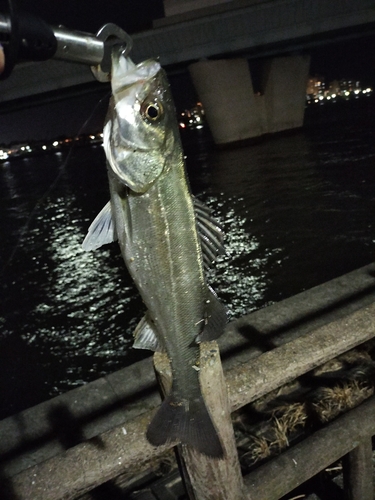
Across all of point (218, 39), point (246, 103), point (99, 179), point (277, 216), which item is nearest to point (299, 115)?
point (246, 103)

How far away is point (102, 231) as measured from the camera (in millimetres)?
1838

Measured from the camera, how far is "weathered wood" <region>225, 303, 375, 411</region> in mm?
2184

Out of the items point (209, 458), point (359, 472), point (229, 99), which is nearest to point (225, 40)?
point (229, 99)

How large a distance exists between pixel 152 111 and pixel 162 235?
507mm

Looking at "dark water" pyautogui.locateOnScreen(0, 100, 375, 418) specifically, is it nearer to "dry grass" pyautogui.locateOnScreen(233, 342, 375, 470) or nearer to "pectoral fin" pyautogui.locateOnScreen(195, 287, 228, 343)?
"dry grass" pyautogui.locateOnScreen(233, 342, 375, 470)

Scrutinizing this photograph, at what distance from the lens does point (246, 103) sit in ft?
137

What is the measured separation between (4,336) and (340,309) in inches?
285

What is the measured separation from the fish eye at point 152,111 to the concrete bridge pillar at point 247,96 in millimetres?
39083

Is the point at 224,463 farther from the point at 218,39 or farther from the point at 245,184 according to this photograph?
the point at 218,39

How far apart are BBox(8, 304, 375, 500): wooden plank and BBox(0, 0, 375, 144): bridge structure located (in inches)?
1046

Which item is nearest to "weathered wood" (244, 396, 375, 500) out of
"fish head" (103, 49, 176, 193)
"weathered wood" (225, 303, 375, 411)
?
"weathered wood" (225, 303, 375, 411)

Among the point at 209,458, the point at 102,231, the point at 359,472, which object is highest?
the point at 102,231

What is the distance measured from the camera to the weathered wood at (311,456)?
2408 mm

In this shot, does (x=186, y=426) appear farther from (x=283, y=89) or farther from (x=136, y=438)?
(x=283, y=89)
